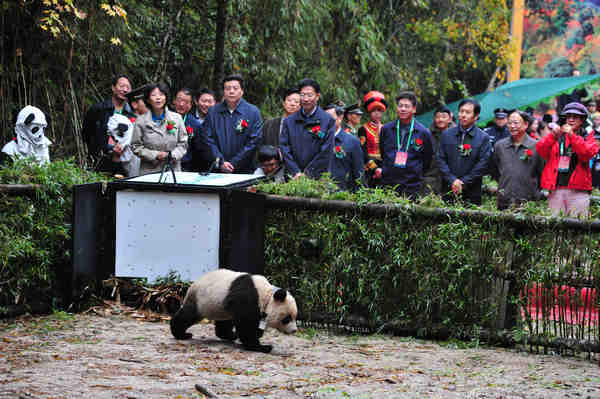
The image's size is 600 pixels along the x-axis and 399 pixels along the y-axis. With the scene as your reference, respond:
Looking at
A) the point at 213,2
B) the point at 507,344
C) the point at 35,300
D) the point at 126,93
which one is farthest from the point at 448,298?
the point at 213,2

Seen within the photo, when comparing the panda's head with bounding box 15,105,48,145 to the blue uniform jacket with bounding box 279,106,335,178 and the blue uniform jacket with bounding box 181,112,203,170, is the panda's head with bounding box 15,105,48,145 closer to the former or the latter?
the blue uniform jacket with bounding box 181,112,203,170

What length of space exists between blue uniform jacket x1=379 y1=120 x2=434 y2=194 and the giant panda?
369 cm

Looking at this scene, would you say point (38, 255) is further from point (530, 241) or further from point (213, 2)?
point (213, 2)

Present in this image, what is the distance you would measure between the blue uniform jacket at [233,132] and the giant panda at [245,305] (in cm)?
324

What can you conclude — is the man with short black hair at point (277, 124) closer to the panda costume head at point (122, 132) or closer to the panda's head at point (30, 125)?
the panda costume head at point (122, 132)

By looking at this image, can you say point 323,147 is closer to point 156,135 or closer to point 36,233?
point 156,135

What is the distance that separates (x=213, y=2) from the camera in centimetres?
1391

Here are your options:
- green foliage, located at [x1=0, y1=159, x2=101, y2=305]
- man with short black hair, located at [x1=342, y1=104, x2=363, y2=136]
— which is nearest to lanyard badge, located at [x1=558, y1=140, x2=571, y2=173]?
man with short black hair, located at [x1=342, y1=104, x2=363, y2=136]

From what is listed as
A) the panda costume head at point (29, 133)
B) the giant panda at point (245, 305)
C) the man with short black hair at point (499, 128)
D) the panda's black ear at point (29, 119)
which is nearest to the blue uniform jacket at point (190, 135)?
the panda costume head at point (29, 133)

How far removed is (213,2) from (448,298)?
9.48 m

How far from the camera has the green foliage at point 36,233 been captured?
6.02 meters

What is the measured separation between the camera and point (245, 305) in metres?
5.21

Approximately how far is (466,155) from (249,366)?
4.71 m

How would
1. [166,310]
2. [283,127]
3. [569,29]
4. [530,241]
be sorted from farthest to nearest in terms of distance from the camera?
[569,29]
[283,127]
[166,310]
[530,241]
